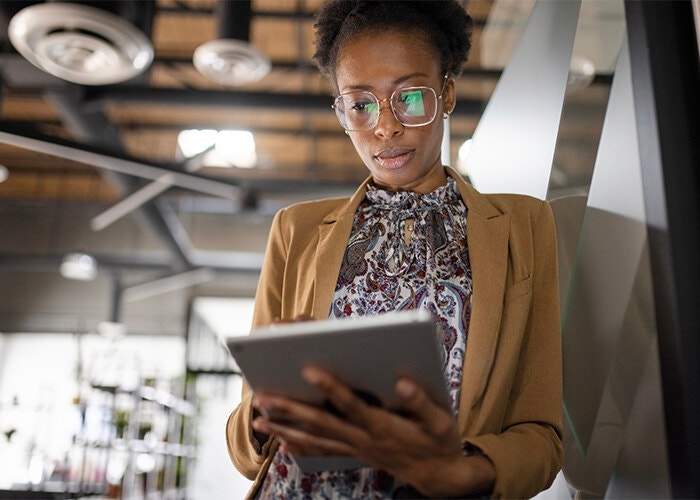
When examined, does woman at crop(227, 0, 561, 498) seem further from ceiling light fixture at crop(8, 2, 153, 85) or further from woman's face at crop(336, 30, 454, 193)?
ceiling light fixture at crop(8, 2, 153, 85)

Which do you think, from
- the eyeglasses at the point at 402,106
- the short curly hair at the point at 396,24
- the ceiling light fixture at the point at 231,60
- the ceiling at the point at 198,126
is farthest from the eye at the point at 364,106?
the ceiling light fixture at the point at 231,60

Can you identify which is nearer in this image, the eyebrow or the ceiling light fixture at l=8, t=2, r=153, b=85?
the eyebrow

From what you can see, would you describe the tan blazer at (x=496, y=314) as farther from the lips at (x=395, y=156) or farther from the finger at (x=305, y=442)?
the finger at (x=305, y=442)

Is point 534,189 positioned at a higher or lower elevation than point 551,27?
lower

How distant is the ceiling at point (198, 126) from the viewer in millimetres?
2631

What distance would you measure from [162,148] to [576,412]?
9211 mm

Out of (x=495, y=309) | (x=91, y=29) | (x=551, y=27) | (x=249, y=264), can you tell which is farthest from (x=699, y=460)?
(x=249, y=264)

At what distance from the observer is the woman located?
0.98 m

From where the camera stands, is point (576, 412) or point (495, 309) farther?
point (576, 412)

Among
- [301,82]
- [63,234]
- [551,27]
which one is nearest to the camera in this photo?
[551,27]

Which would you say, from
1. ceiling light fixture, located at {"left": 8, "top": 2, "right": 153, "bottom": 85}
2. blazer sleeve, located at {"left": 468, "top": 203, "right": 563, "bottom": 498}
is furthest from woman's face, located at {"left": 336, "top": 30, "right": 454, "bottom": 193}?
ceiling light fixture, located at {"left": 8, "top": 2, "right": 153, "bottom": 85}

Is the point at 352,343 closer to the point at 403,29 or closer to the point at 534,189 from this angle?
the point at 403,29

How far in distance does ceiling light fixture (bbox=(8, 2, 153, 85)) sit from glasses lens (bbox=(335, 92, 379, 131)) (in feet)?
6.98

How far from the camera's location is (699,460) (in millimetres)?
948
